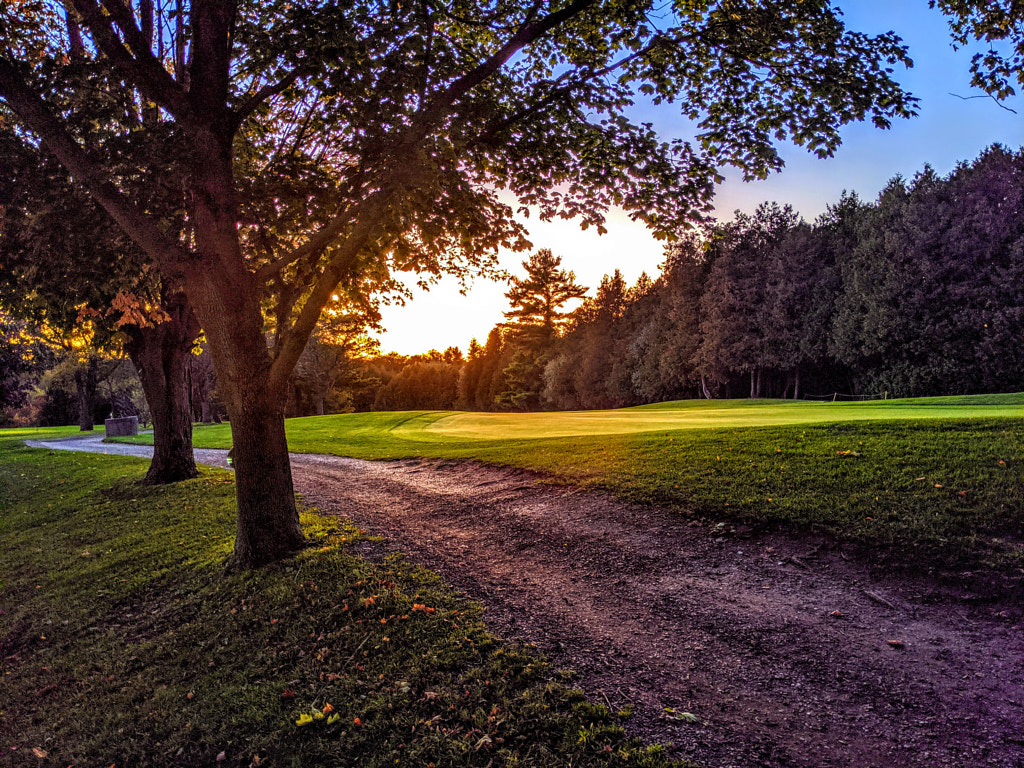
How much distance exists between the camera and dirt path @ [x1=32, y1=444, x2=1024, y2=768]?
329 centimetres

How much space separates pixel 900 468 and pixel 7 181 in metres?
13.8

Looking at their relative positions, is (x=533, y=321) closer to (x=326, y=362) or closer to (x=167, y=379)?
(x=326, y=362)

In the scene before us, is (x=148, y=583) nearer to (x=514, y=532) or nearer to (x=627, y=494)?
(x=514, y=532)

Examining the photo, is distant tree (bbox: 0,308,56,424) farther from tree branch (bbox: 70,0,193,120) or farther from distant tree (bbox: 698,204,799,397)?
distant tree (bbox: 698,204,799,397)

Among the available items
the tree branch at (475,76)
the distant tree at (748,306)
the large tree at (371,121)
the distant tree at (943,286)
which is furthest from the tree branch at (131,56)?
the distant tree at (748,306)

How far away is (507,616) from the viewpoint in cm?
521

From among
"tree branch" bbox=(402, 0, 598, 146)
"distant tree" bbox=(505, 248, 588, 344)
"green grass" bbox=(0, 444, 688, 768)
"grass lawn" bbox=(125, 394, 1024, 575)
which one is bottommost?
"green grass" bbox=(0, 444, 688, 768)

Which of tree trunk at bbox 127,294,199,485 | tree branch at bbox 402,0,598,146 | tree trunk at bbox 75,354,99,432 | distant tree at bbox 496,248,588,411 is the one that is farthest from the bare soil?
distant tree at bbox 496,248,588,411

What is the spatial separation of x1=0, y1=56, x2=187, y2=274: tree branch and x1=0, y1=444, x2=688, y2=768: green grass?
4.32 m

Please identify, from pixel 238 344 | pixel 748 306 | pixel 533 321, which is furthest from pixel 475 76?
pixel 533 321

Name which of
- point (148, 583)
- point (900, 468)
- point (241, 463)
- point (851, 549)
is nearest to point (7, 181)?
point (241, 463)

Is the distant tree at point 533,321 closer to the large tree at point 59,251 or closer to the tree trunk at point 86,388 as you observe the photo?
the tree trunk at point 86,388

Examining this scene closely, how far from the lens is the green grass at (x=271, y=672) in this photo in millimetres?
3619

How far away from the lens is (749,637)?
178 inches
